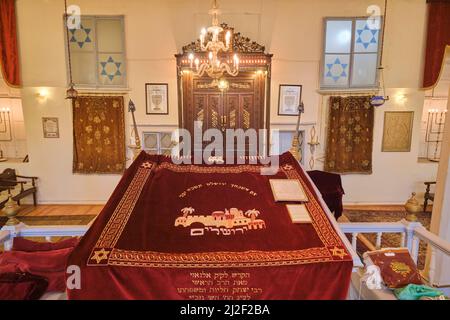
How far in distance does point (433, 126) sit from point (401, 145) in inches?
63.1

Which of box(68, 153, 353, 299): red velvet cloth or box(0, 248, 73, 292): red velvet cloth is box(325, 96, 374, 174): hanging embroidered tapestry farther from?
box(0, 248, 73, 292): red velvet cloth

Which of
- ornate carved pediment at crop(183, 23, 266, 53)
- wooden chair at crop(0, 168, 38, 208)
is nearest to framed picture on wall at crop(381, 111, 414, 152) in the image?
ornate carved pediment at crop(183, 23, 266, 53)

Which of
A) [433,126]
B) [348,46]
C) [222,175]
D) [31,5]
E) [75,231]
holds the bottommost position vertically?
[75,231]

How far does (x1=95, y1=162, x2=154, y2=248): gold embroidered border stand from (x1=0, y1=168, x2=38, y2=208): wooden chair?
4378 mm

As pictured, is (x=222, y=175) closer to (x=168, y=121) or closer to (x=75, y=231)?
(x=75, y=231)

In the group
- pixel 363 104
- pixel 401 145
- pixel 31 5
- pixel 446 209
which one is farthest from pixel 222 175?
pixel 31 5

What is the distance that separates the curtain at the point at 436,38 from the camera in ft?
21.6

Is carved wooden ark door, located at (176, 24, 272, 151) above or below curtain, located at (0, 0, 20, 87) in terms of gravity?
below

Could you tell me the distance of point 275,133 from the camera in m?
7.07

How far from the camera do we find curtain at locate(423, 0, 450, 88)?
659cm

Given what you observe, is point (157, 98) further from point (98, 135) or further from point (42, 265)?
point (42, 265)

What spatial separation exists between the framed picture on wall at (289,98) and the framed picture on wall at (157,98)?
2.42m

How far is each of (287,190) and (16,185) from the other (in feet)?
21.6

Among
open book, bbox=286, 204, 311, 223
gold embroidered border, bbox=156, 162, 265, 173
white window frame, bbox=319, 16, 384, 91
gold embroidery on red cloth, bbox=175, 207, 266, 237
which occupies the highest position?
white window frame, bbox=319, 16, 384, 91
